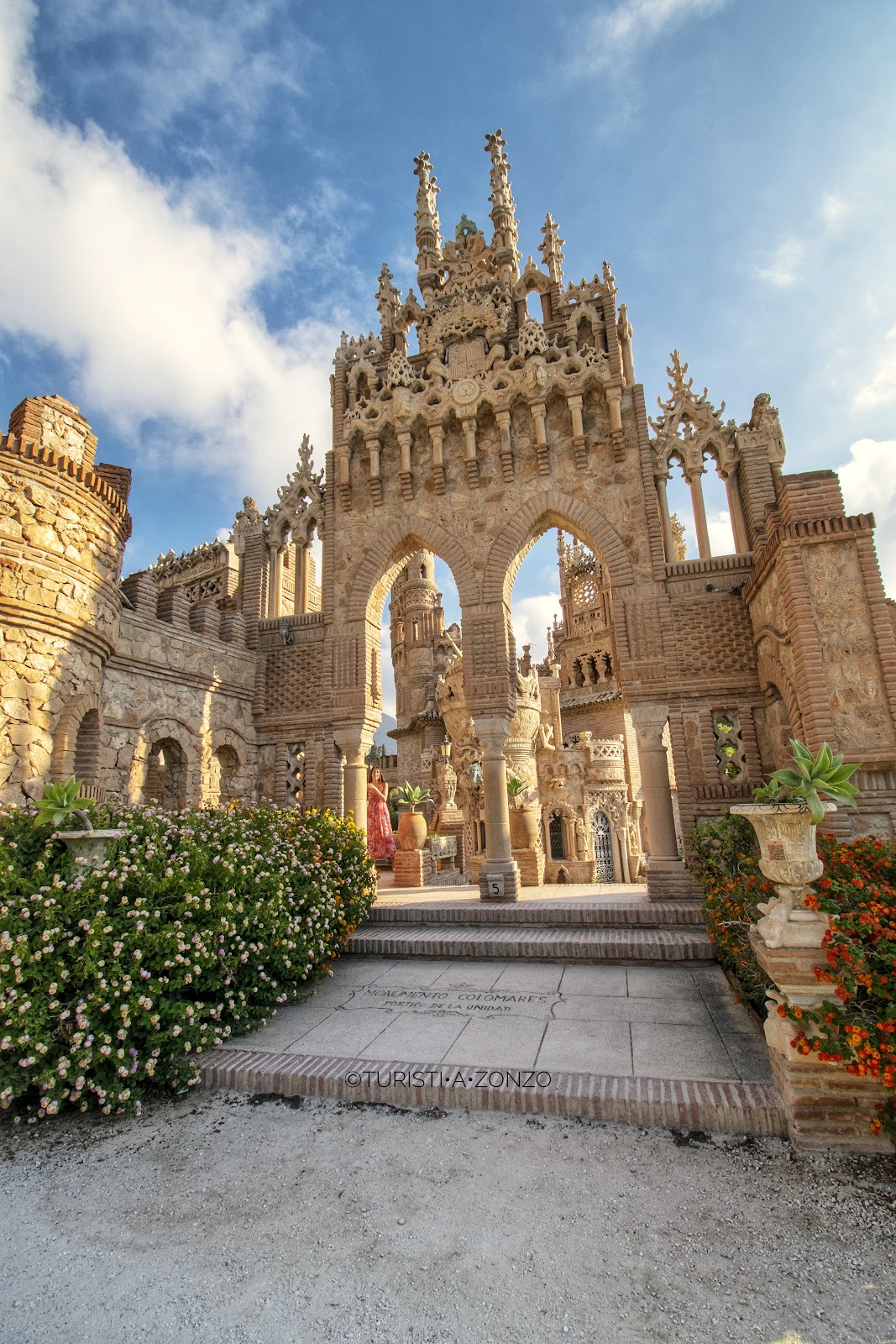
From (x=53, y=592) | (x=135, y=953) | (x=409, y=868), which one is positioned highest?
(x=53, y=592)

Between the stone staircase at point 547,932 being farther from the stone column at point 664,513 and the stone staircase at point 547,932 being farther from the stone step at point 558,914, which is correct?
the stone column at point 664,513

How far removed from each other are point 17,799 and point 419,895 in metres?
7.72

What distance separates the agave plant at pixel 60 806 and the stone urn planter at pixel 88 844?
0.26 ft

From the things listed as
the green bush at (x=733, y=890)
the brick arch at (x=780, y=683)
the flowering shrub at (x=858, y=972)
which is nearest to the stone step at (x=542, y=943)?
the green bush at (x=733, y=890)

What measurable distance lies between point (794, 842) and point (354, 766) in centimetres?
886

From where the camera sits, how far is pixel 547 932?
355 inches

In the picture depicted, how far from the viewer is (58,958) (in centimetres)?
464

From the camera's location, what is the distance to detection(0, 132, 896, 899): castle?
770 cm

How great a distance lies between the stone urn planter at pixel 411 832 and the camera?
16.8m

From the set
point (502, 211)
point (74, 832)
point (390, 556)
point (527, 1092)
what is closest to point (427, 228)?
point (502, 211)

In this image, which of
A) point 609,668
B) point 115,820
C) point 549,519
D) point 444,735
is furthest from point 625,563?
point 609,668

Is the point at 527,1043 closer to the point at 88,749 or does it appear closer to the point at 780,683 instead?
the point at 780,683

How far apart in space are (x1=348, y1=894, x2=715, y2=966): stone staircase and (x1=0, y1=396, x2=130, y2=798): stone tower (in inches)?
180

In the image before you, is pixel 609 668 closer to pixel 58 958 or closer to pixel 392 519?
pixel 392 519
